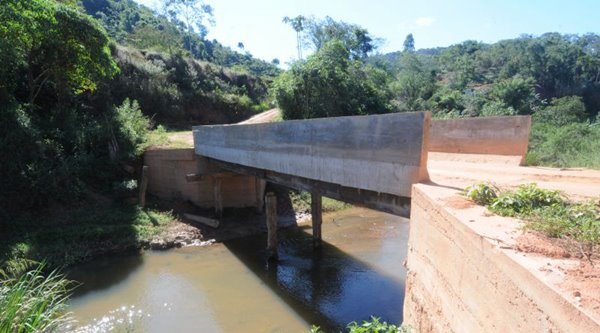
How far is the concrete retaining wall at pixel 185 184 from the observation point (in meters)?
15.9

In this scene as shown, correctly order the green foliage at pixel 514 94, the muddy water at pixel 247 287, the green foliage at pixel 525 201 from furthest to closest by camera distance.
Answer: the green foliage at pixel 514 94 → the muddy water at pixel 247 287 → the green foliage at pixel 525 201

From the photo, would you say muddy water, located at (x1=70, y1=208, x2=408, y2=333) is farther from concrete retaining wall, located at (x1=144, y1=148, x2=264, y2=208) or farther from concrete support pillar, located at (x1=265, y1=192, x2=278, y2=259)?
concrete retaining wall, located at (x1=144, y1=148, x2=264, y2=208)

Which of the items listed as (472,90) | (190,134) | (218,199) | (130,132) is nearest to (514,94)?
(472,90)

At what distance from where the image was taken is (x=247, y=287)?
1053 centimetres

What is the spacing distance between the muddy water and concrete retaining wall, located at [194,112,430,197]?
3.47 meters

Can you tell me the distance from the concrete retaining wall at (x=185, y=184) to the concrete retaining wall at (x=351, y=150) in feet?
18.7

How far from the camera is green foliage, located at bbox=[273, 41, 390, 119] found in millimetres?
22172

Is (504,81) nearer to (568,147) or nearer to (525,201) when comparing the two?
(568,147)

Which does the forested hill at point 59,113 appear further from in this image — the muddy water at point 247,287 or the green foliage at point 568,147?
the green foliage at point 568,147

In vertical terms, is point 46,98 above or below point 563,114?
above

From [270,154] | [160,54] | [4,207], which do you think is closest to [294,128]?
[270,154]

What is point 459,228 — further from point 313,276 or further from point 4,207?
point 4,207

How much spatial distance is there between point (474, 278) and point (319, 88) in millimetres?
19794

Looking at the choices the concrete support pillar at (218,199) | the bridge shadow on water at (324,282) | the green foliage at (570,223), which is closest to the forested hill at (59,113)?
the concrete support pillar at (218,199)
